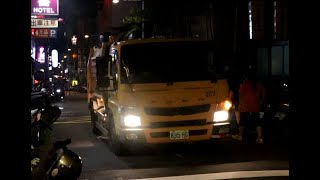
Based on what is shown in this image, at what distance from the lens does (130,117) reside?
10945 mm

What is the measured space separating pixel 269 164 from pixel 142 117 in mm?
2740

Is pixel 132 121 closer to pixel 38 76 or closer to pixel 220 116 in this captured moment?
pixel 220 116

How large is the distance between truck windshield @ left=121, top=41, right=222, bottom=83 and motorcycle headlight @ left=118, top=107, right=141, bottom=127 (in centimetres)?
63

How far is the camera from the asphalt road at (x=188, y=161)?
909 cm

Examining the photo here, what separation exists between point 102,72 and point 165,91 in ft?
5.75

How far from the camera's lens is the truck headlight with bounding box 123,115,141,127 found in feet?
35.7

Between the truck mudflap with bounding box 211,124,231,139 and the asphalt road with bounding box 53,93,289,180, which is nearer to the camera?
the asphalt road with bounding box 53,93,289,180

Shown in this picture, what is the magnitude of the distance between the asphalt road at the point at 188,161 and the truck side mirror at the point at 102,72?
63.2 inches

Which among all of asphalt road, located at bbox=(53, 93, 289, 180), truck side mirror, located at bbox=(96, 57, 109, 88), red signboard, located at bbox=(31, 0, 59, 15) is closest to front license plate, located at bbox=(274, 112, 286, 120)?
asphalt road, located at bbox=(53, 93, 289, 180)

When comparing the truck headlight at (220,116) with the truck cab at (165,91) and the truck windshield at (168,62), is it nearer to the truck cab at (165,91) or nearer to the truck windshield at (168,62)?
the truck cab at (165,91)

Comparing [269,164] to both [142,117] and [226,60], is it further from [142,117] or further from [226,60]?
[226,60]

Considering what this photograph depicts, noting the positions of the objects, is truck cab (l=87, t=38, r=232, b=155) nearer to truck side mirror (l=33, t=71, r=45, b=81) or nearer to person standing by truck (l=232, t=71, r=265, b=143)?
person standing by truck (l=232, t=71, r=265, b=143)

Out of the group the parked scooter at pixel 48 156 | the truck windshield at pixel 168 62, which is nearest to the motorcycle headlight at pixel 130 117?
the truck windshield at pixel 168 62

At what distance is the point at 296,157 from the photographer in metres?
2.81
